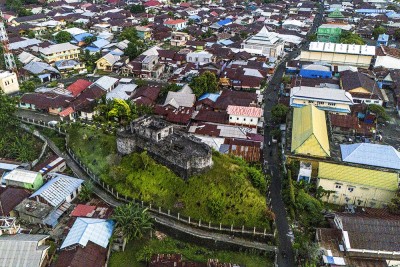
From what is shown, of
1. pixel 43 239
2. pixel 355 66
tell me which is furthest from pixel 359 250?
pixel 355 66

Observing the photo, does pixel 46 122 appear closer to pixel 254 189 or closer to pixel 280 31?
pixel 254 189

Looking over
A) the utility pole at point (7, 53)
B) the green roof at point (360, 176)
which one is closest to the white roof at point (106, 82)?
the utility pole at point (7, 53)

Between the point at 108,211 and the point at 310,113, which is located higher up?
the point at 310,113

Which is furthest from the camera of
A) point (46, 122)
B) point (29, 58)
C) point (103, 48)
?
point (103, 48)

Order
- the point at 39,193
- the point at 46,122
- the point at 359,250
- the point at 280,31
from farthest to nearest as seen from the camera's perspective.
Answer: the point at 280,31, the point at 46,122, the point at 39,193, the point at 359,250

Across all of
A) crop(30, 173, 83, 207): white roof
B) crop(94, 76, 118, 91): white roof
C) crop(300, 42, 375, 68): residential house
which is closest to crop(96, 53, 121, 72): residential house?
crop(94, 76, 118, 91): white roof

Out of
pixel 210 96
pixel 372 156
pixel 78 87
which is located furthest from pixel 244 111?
pixel 78 87

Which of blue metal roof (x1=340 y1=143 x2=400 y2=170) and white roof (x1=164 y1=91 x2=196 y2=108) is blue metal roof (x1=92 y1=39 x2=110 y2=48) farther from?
blue metal roof (x1=340 y1=143 x2=400 y2=170)
